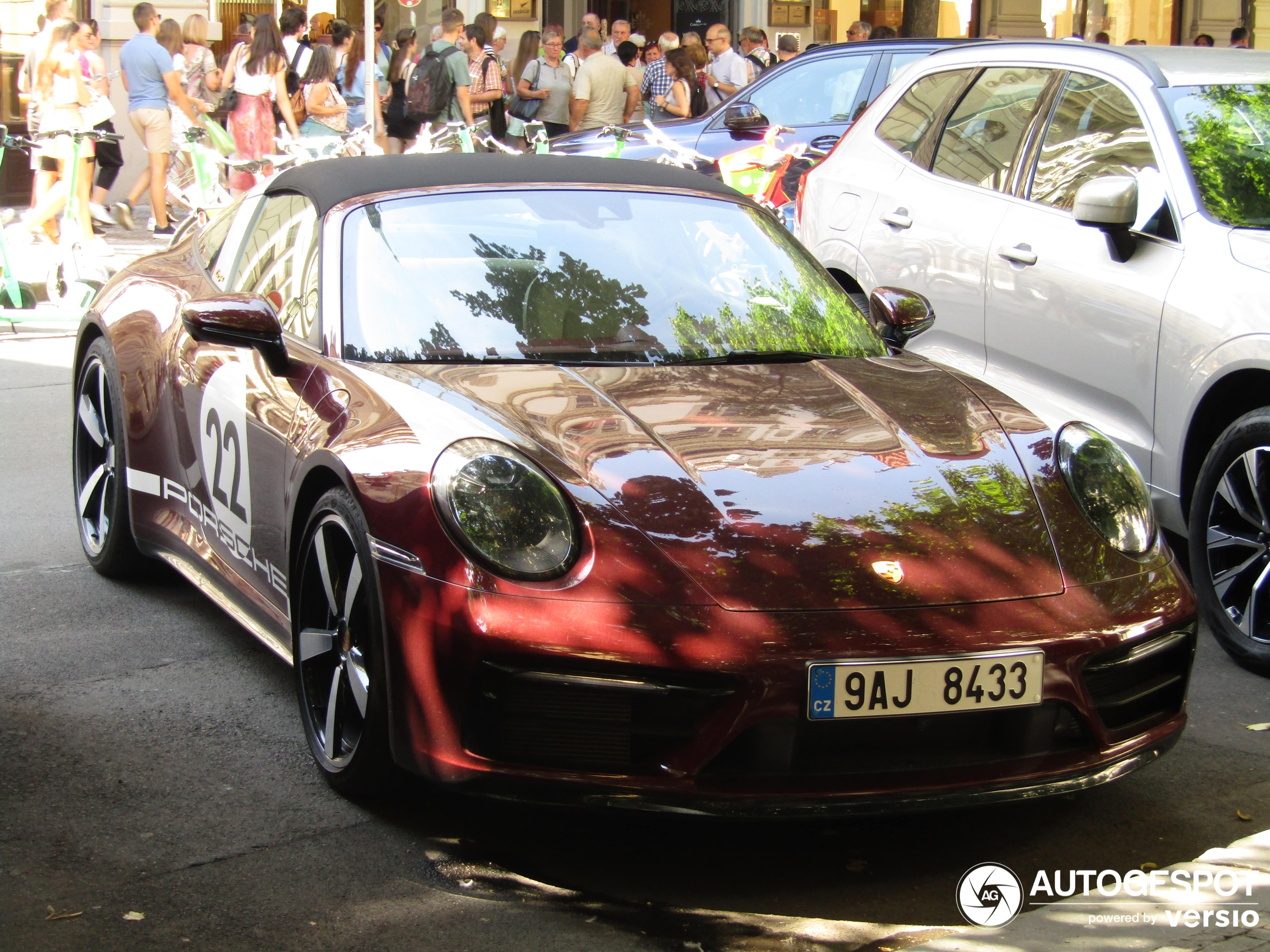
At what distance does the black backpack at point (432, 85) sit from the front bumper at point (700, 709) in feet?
43.9

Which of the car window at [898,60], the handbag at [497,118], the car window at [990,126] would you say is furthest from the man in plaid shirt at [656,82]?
the car window at [990,126]

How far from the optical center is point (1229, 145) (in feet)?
17.0

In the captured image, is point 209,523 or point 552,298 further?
point 209,523

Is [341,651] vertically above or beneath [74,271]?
above

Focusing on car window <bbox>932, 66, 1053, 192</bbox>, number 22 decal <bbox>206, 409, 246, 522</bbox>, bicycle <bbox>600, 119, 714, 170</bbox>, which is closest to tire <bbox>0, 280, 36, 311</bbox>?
bicycle <bbox>600, 119, 714, 170</bbox>

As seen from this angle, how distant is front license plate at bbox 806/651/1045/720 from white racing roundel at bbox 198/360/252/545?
1742 mm

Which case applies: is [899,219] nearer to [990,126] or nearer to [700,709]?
[990,126]

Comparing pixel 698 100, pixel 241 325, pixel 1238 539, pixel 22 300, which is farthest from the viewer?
pixel 698 100

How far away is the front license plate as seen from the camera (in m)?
2.98

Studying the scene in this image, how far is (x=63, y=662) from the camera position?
448cm

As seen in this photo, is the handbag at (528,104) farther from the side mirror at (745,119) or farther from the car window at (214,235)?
the car window at (214,235)

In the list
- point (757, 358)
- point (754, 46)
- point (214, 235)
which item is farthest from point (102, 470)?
point (754, 46)

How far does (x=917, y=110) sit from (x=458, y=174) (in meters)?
2.82

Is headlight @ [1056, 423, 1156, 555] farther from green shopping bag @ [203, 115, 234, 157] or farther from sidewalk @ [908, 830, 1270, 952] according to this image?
green shopping bag @ [203, 115, 234, 157]
